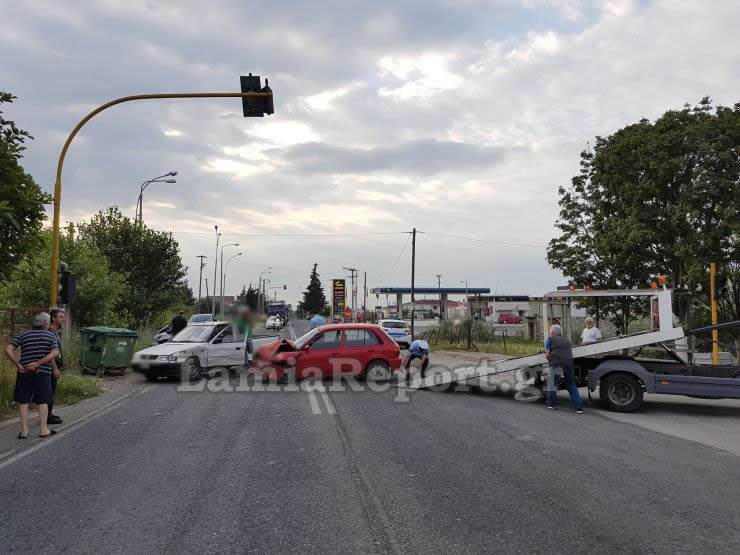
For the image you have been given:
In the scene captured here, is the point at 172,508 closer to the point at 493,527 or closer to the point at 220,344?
the point at 493,527

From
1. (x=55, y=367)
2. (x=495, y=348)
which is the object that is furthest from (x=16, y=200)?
(x=495, y=348)

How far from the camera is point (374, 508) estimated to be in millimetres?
5406

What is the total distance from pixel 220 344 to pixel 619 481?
12.0 meters

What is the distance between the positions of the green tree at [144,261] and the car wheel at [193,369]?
1723cm

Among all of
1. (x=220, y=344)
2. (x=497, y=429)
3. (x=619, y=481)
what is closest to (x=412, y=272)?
(x=220, y=344)

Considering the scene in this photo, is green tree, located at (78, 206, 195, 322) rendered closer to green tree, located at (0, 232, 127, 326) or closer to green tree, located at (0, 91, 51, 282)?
green tree, located at (0, 232, 127, 326)

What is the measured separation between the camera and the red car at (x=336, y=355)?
50.6 feet

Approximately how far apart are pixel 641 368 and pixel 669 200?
14288mm

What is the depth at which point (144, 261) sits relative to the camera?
33.2 metres

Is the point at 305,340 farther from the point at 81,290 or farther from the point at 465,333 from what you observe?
the point at 465,333

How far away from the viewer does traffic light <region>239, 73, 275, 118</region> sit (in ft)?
40.4

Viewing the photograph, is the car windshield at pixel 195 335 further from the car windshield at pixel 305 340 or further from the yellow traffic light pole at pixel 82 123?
the yellow traffic light pole at pixel 82 123

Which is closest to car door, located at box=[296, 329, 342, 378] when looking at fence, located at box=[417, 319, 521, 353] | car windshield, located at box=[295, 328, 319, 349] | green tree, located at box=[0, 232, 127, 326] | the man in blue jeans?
car windshield, located at box=[295, 328, 319, 349]

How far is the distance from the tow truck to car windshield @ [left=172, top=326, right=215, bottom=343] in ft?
24.1
